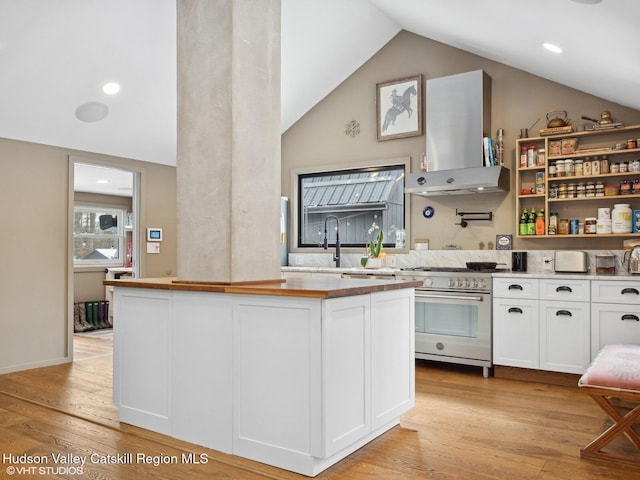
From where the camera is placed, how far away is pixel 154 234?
5.75m

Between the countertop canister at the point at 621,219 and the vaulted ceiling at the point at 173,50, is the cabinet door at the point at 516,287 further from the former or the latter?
the vaulted ceiling at the point at 173,50

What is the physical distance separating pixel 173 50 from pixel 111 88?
2.16ft

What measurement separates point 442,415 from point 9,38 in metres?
3.88

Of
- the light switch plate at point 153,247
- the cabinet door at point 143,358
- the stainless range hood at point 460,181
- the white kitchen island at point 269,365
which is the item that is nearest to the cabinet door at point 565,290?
the stainless range hood at point 460,181

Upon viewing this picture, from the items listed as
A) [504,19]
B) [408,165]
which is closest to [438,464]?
[504,19]

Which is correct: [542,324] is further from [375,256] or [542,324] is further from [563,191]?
[375,256]

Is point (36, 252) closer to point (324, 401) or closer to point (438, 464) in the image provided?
point (324, 401)

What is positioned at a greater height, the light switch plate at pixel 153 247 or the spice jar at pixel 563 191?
the spice jar at pixel 563 191

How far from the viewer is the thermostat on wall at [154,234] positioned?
568 cm

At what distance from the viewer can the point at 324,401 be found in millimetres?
2326

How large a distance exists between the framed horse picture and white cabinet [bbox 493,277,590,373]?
1900 mm

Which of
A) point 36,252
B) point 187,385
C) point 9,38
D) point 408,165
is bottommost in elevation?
point 187,385

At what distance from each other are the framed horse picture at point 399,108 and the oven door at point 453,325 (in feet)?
5.71

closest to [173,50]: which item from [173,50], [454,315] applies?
[173,50]
